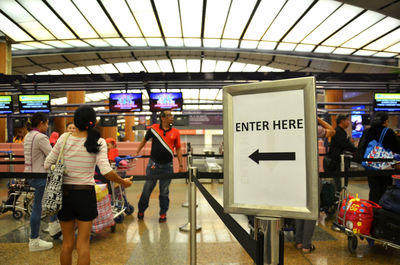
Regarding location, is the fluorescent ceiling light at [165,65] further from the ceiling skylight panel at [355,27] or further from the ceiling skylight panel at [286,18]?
the ceiling skylight panel at [355,27]

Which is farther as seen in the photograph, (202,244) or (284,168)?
(202,244)

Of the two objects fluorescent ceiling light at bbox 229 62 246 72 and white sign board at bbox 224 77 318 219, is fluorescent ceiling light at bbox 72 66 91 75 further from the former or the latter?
white sign board at bbox 224 77 318 219

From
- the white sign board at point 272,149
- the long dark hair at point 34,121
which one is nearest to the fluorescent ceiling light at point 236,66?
the long dark hair at point 34,121

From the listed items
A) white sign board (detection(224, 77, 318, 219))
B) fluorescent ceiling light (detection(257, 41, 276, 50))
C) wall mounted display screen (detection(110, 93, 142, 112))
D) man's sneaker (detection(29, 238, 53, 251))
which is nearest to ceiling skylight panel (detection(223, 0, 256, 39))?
fluorescent ceiling light (detection(257, 41, 276, 50))

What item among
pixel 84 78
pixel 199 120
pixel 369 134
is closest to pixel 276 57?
pixel 199 120

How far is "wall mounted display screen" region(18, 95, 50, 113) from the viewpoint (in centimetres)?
1054

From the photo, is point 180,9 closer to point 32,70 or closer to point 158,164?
point 158,164

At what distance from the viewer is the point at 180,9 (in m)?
13.1

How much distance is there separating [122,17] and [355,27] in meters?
10.7

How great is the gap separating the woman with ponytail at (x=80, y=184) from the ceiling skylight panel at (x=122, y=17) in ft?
37.5

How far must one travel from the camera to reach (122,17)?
45.1 feet

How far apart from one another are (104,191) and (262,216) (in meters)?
3.22

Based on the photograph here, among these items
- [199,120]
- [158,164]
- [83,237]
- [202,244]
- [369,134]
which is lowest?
[202,244]

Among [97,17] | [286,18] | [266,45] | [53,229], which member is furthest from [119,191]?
[266,45]
